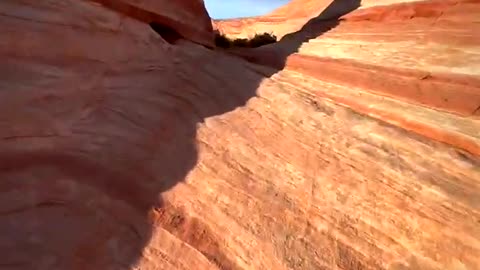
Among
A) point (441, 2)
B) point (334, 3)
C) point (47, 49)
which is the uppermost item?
point (47, 49)

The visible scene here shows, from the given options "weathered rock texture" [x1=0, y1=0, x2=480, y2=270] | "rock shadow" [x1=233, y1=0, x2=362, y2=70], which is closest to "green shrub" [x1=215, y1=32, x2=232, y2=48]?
"rock shadow" [x1=233, y1=0, x2=362, y2=70]

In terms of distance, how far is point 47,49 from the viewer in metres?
3.33

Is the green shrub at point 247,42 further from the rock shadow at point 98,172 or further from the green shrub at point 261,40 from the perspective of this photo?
the rock shadow at point 98,172

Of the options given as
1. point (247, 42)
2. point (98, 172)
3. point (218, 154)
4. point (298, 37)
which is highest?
point (98, 172)

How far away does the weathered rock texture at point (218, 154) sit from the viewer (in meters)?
2.45

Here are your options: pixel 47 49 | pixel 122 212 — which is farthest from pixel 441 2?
pixel 122 212

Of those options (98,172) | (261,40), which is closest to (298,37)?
(261,40)

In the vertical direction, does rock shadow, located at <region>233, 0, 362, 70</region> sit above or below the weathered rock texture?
below

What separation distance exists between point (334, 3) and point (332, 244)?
5978mm

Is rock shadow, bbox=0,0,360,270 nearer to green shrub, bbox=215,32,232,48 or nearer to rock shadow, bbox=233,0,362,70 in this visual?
rock shadow, bbox=233,0,362,70

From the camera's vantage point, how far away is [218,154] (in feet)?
10.4

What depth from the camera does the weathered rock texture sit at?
2.45m

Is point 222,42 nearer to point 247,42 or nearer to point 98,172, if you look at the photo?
point 247,42

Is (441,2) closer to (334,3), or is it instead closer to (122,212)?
(334,3)
